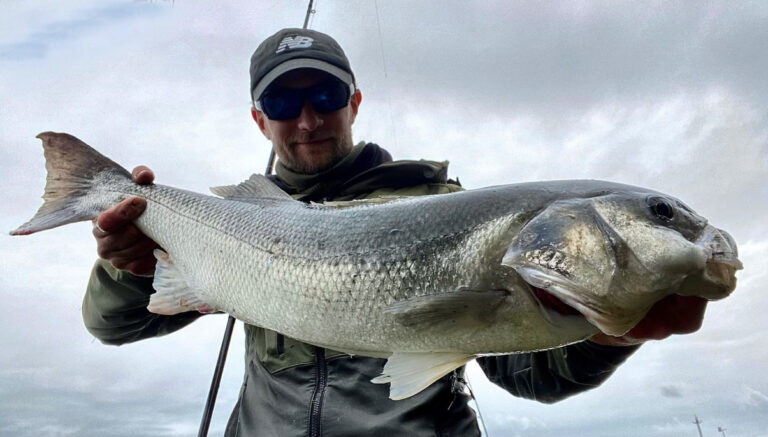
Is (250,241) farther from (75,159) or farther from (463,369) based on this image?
(75,159)

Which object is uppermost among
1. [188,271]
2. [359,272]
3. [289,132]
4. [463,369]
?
[289,132]

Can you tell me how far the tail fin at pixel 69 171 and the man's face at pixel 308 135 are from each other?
1.19 metres

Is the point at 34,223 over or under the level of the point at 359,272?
over

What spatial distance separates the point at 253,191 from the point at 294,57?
4.58 ft

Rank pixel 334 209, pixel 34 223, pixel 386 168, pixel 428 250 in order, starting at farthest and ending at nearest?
1. pixel 386 168
2. pixel 34 223
3. pixel 334 209
4. pixel 428 250

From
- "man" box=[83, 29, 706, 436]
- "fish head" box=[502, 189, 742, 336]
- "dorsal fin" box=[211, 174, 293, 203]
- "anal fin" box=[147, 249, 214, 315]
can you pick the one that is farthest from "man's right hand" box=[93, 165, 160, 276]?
"fish head" box=[502, 189, 742, 336]

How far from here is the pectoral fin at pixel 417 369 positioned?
85.0 inches

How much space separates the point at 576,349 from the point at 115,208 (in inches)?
105

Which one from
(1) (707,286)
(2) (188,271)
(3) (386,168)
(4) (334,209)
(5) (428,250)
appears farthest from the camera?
(3) (386,168)

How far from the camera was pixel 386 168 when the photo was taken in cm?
363

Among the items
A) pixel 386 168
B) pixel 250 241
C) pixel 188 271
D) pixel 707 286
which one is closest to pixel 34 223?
pixel 188 271

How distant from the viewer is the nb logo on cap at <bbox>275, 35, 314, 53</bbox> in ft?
13.9

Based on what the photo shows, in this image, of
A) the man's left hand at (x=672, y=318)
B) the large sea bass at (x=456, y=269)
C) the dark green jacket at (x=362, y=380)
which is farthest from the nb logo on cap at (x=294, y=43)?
the man's left hand at (x=672, y=318)

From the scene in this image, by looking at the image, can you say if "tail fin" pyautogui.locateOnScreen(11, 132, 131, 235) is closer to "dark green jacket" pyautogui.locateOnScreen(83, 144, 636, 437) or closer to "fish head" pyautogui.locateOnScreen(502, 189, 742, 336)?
"dark green jacket" pyautogui.locateOnScreen(83, 144, 636, 437)
